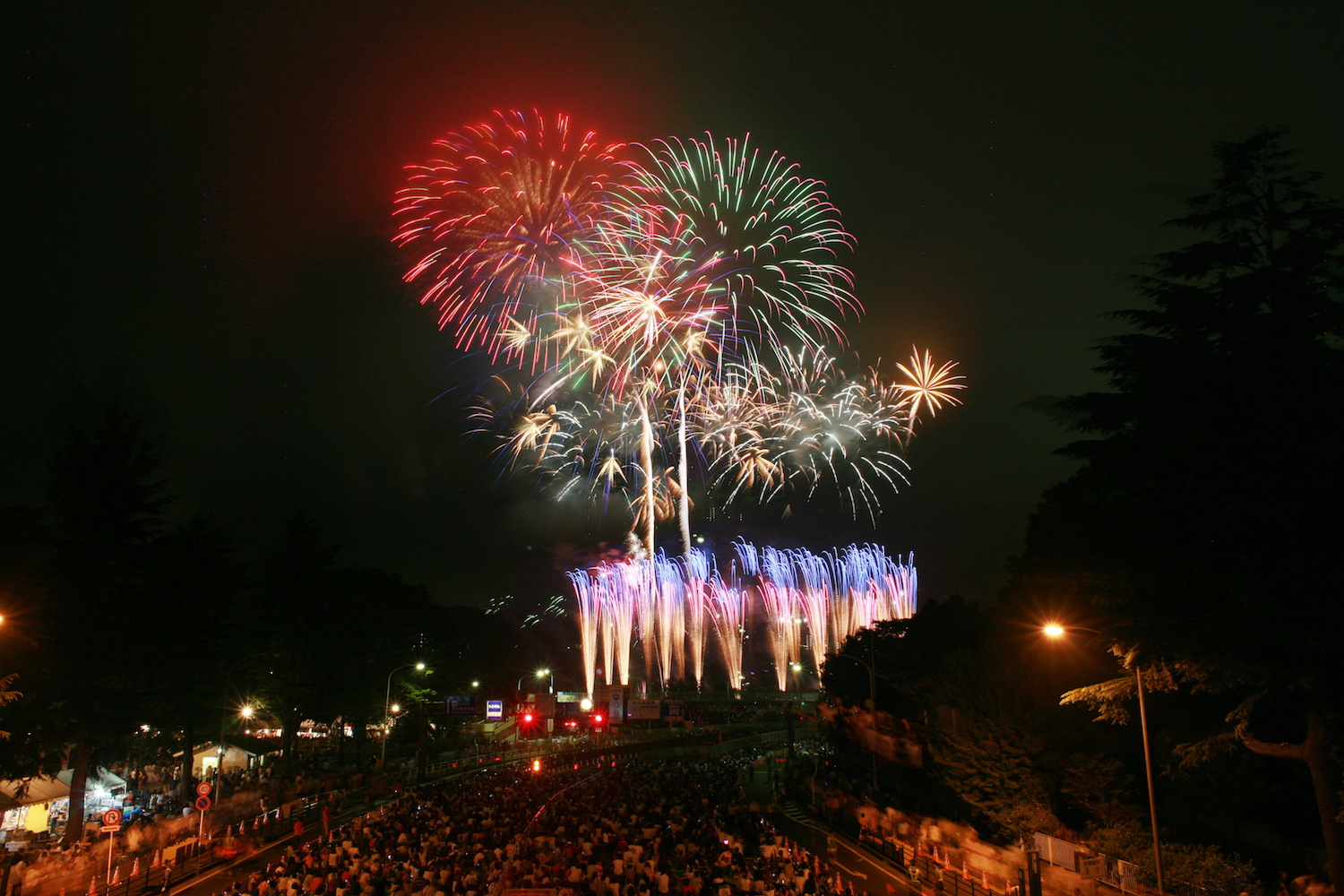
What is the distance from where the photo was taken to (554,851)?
20.0 m

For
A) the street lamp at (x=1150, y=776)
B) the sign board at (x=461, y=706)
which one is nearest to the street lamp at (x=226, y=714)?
the sign board at (x=461, y=706)

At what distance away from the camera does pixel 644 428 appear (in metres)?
49.8

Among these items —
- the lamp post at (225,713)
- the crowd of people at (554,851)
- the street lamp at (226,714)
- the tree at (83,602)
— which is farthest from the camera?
the street lamp at (226,714)

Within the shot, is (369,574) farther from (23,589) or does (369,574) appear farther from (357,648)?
(23,589)

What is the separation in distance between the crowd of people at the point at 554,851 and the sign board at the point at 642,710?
25.9 m

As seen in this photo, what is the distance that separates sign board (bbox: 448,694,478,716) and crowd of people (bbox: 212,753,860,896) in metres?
23.0

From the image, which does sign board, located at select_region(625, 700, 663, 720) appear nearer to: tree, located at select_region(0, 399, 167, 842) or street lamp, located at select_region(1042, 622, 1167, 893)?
tree, located at select_region(0, 399, 167, 842)

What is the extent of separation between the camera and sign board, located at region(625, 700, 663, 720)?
192 feet

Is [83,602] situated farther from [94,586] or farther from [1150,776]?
[1150,776]

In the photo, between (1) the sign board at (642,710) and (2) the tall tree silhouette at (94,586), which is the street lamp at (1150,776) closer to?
(2) the tall tree silhouette at (94,586)

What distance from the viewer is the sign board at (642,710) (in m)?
58.6

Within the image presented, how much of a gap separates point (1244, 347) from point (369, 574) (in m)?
57.9

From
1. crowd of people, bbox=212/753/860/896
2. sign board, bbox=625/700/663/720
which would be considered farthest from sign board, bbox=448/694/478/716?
crowd of people, bbox=212/753/860/896

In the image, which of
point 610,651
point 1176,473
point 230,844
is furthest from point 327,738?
point 1176,473
